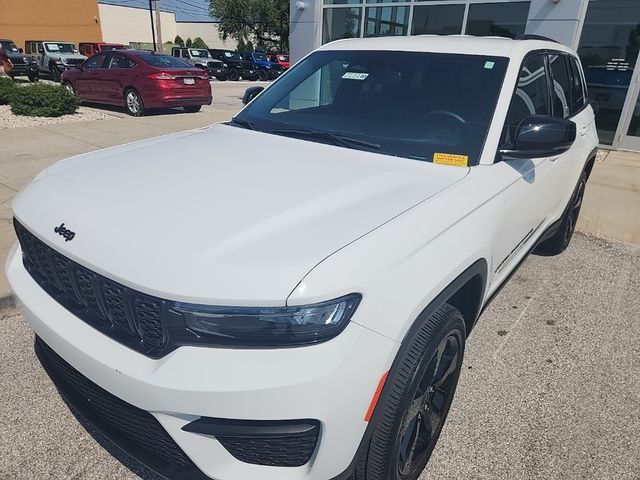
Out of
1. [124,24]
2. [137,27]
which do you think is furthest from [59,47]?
[137,27]

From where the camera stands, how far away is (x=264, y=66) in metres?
30.5

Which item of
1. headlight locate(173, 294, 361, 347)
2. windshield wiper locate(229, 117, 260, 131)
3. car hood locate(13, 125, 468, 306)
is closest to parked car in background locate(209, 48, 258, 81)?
windshield wiper locate(229, 117, 260, 131)

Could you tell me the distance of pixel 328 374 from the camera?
1413 millimetres

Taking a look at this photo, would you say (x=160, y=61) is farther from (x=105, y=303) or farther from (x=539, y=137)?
(x=105, y=303)

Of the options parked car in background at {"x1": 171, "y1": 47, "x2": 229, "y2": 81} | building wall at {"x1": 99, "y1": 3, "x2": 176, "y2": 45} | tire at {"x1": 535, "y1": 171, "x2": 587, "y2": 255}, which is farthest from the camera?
building wall at {"x1": 99, "y1": 3, "x2": 176, "y2": 45}

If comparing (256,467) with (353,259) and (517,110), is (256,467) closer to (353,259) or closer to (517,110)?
(353,259)

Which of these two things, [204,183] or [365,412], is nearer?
[365,412]

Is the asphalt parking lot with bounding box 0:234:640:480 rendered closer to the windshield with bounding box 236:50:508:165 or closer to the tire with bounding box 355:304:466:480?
the tire with bounding box 355:304:466:480

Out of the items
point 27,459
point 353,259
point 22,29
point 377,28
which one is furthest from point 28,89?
point 22,29

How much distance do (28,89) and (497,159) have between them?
11.6 metres

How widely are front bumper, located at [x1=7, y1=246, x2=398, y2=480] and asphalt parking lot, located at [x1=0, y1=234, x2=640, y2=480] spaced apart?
783 mm

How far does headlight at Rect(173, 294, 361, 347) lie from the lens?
1.45 m

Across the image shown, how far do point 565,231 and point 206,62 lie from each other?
27611 millimetres

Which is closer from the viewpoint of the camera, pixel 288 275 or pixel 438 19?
pixel 288 275
